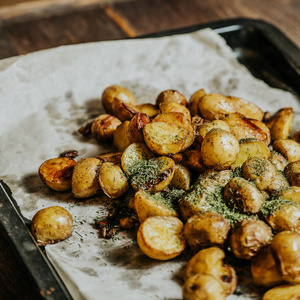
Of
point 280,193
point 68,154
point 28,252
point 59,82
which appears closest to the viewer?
point 28,252

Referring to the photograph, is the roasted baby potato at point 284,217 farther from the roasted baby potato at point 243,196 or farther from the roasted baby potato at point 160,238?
the roasted baby potato at point 160,238

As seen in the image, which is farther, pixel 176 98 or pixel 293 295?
pixel 176 98

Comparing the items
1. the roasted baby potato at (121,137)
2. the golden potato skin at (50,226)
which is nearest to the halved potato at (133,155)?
the roasted baby potato at (121,137)

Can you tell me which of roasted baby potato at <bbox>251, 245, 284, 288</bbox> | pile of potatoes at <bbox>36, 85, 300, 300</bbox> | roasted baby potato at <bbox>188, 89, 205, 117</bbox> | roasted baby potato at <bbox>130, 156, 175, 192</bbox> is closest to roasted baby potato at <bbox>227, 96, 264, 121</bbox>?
pile of potatoes at <bbox>36, 85, 300, 300</bbox>

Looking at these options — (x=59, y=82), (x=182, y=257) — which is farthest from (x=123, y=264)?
(x=59, y=82)

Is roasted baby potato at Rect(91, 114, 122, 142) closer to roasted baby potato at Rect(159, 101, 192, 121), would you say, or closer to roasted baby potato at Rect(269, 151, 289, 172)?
roasted baby potato at Rect(159, 101, 192, 121)

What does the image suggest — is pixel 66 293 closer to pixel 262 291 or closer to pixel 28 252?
pixel 28 252
